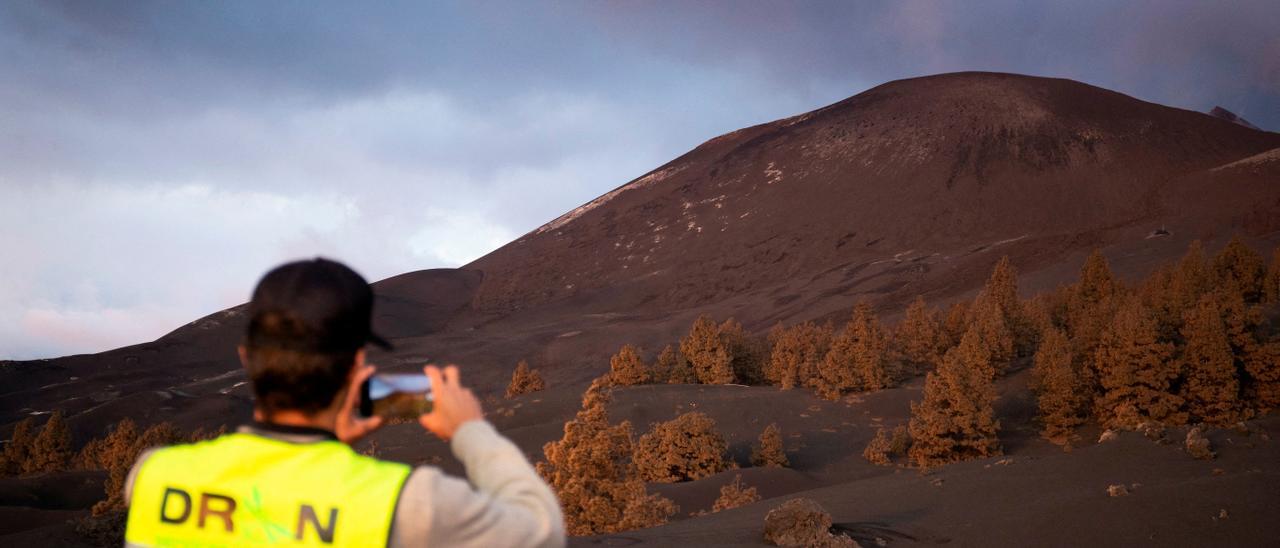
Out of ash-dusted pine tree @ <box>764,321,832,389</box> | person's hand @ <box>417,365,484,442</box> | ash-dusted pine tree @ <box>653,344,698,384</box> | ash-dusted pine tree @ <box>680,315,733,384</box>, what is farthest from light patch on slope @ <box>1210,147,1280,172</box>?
person's hand @ <box>417,365,484,442</box>

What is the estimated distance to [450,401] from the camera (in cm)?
180

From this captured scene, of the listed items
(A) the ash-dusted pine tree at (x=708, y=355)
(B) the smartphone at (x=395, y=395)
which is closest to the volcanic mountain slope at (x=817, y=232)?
(A) the ash-dusted pine tree at (x=708, y=355)

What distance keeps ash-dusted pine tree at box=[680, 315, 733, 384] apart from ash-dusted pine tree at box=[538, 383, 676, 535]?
2730cm

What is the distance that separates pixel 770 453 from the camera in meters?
27.7

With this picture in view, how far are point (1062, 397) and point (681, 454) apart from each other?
11937mm

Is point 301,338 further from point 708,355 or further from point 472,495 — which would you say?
point 708,355

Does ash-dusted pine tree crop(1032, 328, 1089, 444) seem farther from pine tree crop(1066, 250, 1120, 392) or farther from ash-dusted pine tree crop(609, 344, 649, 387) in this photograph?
ash-dusted pine tree crop(609, 344, 649, 387)

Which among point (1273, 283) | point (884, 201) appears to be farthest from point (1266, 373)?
point (884, 201)

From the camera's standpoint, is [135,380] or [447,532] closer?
[447,532]

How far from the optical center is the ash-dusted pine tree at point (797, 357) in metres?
39.9

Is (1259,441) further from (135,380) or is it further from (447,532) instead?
(135,380)

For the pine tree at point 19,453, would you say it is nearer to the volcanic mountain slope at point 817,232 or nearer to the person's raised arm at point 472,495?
the volcanic mountain slope at point 817,232

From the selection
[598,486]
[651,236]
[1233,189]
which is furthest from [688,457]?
[651,236]

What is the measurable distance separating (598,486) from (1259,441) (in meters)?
11.6
